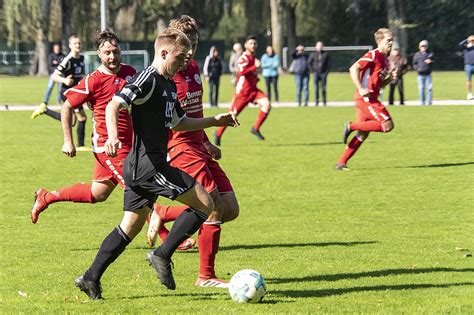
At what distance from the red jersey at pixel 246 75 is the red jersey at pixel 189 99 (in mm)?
11761

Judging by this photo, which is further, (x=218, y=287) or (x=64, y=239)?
(x=64, y=239)

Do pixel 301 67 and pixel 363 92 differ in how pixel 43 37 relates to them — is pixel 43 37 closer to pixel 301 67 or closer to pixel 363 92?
pixel 301 67

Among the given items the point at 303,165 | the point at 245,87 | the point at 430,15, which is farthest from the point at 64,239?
the point at 430,15

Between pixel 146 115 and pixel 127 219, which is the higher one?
pixel 146 115

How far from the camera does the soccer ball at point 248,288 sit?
687 centimetres

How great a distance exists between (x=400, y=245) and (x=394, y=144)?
11226 mm

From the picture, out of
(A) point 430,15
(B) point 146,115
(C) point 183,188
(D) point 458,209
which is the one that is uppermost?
(A) point 430,15

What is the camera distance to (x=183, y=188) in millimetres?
6809

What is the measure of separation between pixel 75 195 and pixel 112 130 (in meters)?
3.36

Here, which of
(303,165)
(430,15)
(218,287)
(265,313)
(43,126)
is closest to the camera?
(265,313)

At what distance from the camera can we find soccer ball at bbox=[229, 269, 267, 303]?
22.5ft

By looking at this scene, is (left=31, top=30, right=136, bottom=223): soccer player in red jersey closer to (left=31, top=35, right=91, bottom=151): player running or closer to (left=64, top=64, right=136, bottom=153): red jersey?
(left=64, top=64, right=136, bottom=153): red jersey

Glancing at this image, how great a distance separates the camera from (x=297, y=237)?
10.0 m

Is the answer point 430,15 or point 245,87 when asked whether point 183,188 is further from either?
point 430,15
